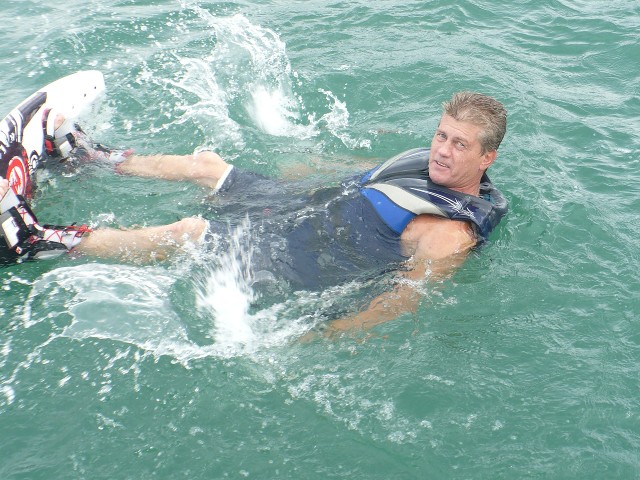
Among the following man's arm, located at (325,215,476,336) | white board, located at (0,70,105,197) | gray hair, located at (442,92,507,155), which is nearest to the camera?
man's arm, located at (325,215,476,336)

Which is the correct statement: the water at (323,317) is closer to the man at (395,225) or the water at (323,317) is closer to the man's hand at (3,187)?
the man at (395,225)

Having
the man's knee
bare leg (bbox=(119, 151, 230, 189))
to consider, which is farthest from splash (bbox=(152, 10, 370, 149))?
the man's knee

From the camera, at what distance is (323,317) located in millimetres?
Answer: 5219

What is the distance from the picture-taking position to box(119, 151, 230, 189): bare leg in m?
6.19

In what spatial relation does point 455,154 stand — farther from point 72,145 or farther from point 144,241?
point 72,145

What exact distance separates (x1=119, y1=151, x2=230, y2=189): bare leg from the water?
153mm

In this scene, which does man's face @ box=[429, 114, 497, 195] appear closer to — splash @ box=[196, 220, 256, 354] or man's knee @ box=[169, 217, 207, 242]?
splash @ box=[196, 220, 256, 354]

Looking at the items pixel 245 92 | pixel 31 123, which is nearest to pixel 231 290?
pixel 31 123

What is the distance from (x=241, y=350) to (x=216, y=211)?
1.46 metres

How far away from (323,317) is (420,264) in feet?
2.78

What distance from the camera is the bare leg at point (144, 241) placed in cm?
549

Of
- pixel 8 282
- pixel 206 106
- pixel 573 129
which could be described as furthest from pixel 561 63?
pixel 8 282

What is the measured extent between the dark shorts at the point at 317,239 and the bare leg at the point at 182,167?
0.65 meters

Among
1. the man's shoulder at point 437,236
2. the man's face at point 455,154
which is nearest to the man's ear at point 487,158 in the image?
the man's face at point 455,154
